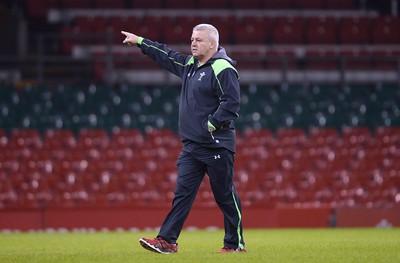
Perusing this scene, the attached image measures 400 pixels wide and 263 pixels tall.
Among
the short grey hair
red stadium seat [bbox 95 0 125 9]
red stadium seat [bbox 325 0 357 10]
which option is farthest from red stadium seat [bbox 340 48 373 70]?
the short grey hair

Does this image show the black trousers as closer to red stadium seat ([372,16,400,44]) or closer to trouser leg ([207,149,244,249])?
trouser leg ([207,149,244,249])

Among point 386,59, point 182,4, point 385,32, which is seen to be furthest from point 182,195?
point 182,4

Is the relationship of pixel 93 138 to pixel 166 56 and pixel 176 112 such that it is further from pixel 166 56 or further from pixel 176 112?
pixel 166 56

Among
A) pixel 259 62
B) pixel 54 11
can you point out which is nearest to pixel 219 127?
pixel 259 62

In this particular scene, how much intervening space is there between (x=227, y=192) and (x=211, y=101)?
873mm

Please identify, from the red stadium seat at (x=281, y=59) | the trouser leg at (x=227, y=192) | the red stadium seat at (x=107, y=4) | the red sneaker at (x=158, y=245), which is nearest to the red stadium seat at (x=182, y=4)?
the red stadium seat at (x=107, y=4)

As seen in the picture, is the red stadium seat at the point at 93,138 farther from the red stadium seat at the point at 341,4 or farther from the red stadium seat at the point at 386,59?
the red stadium seat at the point at 341,4

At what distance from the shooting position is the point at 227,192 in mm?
7895

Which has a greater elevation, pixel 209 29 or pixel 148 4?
pixel 148 4

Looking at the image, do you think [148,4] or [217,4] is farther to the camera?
[217,4]

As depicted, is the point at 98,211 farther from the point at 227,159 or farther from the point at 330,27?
the point at 330,27

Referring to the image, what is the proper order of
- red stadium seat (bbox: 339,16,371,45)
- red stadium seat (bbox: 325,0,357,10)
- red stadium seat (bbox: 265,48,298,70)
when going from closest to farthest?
red stadium seat (bbox: 265,48,298,70), red stadium seat (bbox: 339,16,371,45), red stadium seat (bbox: 325,0,357,10)

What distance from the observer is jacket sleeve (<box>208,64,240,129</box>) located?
7.50m

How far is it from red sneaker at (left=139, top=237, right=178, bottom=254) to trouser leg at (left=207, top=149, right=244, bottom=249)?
1.80ft
